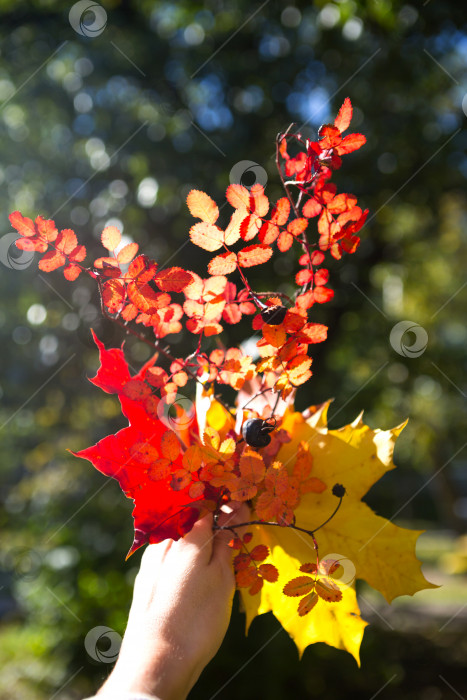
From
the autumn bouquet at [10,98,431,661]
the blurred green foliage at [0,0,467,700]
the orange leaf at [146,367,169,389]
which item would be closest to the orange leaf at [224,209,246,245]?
the autumn bouquet at [10,98,431,661]

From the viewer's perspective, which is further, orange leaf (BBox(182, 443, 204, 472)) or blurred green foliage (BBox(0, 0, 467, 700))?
blurred green foliage (BBox(0, 0, 467, 700))

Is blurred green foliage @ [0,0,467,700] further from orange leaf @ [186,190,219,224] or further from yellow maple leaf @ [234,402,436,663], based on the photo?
orange leaf @ [186,190,219,224]

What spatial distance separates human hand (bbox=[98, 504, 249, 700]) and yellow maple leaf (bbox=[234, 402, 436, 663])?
94 millimetres

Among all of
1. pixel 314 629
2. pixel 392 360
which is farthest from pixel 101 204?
pixel 314 629

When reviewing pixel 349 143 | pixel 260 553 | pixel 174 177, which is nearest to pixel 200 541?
pixel 260 553

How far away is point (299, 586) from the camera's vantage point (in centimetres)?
→ 87

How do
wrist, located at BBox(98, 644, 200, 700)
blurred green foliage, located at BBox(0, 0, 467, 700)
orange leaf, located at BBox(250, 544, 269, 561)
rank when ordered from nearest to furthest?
wrist, located at BBox(98, 644, 200, 700), orange leaf, located at BBox(250, 544, 269, 561), blurred green foliage, located at BBox(0, 0, 467, 700)

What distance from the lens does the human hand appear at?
84 cm

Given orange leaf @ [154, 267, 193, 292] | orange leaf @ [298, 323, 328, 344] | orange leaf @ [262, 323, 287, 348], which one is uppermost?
orange leaf @ [298, 323, 328, 344]

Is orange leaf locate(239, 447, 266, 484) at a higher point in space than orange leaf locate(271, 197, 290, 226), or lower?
lower

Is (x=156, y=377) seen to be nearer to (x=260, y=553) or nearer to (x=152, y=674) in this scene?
(x=260, y=553)

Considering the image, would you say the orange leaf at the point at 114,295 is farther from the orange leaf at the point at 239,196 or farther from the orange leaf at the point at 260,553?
the orange leaf at the point at 260,553

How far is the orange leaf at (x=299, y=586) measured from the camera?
0.87 metres

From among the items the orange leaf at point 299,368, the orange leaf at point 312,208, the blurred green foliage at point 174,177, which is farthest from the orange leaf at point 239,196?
the blurred green foliage at point 174,177
